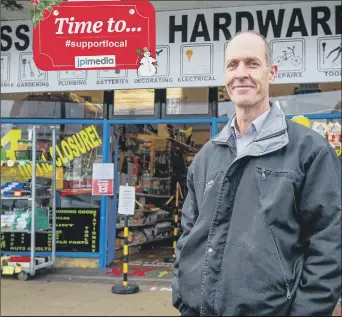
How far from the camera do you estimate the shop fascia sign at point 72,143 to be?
8.03 meters

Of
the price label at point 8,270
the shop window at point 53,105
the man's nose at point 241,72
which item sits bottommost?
the price label at point 8,270

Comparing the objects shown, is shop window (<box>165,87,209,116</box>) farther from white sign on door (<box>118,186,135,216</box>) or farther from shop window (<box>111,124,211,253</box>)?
white sign on door (<box>118,186,135,216</box>)

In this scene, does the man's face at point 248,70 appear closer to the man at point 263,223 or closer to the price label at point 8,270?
the man at point 263,223

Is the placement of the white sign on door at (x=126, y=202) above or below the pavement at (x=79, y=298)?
above

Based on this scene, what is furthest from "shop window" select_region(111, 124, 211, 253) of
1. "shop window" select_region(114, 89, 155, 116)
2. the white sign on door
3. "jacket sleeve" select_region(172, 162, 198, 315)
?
"jacket sleeve" select_region(172, 162, 198, 315)

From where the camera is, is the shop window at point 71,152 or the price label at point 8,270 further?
the shop window at point 71,152

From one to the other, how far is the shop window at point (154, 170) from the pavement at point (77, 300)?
1.87 meters

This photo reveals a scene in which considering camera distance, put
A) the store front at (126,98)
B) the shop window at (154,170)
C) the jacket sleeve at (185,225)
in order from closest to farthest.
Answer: the jacket sleeve at (185,225), the store front at (126,98), the shop window at (154,170)

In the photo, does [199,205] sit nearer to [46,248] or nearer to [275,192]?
[275,192]

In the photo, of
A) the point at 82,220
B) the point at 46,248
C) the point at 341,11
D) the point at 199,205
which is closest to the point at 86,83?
the point at 82,220

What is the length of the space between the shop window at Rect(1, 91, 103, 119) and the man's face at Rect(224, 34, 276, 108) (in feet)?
20.3

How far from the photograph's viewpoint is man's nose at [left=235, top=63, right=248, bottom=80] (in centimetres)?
193

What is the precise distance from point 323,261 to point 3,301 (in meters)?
5.30

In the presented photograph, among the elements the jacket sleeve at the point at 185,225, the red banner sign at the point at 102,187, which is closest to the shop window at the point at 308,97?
the red banner sign at the point at 102,187
